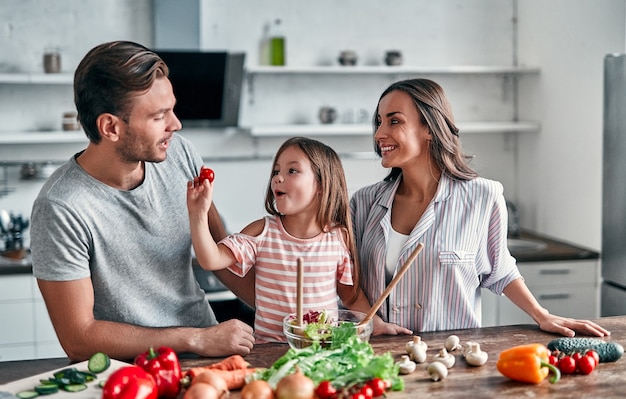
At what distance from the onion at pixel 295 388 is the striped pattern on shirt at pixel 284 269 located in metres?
0.58

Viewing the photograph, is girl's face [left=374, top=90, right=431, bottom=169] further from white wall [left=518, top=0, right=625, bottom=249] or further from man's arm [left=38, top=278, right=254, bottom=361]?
white wall [left=518, top=0, right=625, bottom=249]

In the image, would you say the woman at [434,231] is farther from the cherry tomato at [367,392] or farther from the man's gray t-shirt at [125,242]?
the cherry tomato at [367,392]

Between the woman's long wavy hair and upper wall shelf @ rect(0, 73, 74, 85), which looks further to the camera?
upper wall shelf @ rect(0, 73, 74, 85)

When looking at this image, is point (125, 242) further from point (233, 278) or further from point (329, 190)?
point (329, 190)

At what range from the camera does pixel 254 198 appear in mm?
4711

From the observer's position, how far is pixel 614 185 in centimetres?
361

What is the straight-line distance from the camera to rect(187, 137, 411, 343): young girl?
2.17 m

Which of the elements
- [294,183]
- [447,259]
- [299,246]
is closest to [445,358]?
[447,259]

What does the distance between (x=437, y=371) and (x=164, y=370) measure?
1.96 feet

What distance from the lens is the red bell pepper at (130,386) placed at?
156 centimetres

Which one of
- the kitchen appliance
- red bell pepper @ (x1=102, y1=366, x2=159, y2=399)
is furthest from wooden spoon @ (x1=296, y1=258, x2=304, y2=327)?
the kitchen appliance

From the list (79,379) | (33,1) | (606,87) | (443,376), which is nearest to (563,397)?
(443,376)

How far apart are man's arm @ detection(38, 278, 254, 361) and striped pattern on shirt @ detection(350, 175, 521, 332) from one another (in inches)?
19.3

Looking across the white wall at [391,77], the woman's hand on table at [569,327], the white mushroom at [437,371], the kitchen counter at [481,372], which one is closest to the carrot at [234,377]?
the kitchen counter at [481,372]
